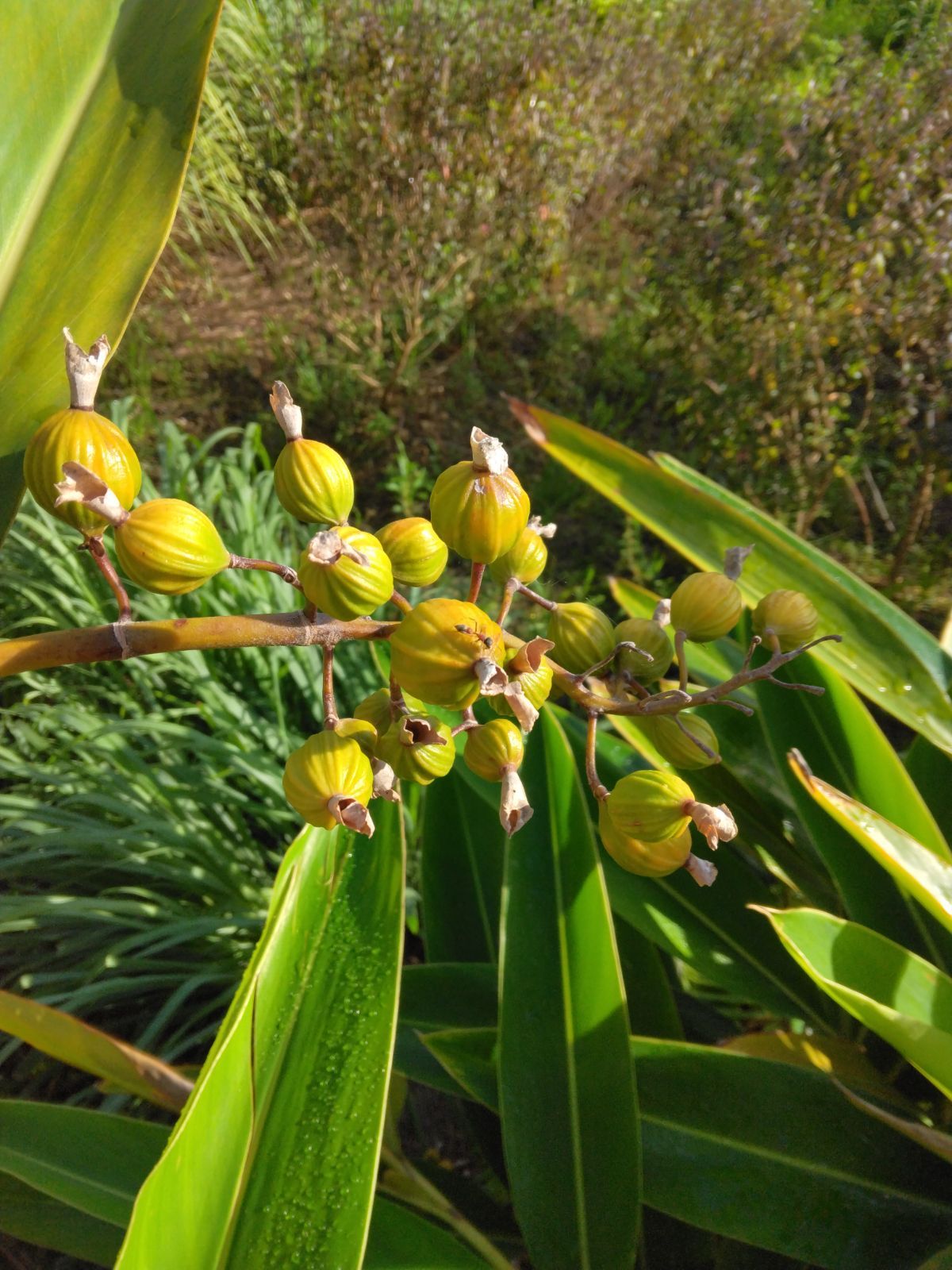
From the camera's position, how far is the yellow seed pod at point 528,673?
0.59 meters

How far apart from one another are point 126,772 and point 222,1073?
4.44ft

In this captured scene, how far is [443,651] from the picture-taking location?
528mm

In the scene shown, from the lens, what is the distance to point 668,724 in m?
0.67

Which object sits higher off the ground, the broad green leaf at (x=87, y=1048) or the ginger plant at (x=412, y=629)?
the ginger plant at (x=412, y=629)

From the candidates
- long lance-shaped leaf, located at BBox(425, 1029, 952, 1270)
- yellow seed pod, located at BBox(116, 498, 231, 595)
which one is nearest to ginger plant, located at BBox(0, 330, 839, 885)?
yellow seed pod, located at BBox(116, 498, 231, 595)

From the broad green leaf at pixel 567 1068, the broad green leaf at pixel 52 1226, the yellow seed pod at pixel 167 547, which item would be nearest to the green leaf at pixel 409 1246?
the broad green leaf at pixel 567 1068

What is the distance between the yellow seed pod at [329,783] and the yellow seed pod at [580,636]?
0.66ft

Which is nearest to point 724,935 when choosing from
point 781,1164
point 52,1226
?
point 781,1164

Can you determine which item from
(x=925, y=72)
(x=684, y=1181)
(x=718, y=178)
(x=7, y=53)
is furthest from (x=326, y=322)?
(x=684, y=1181)

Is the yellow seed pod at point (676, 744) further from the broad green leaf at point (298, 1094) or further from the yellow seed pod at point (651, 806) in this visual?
the broad green leaf at point (298, 1094)

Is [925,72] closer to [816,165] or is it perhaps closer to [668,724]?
[816,165]

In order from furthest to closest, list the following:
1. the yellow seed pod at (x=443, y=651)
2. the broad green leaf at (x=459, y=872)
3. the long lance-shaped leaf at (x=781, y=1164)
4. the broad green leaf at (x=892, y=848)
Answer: the broad green leaf at (x=459, y=872), the long lance-shaped leaf at (x=781, y=1164), the broad green leaf at (x=892, y=848), the yellow seed pod at (x=443, y=651)

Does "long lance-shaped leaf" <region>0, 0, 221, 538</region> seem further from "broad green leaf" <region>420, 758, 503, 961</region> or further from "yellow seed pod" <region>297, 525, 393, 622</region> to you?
"broad green leaf" <region>420, 758, 503, 961</region>

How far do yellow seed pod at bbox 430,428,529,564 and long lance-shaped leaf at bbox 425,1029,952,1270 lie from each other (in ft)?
2.58
